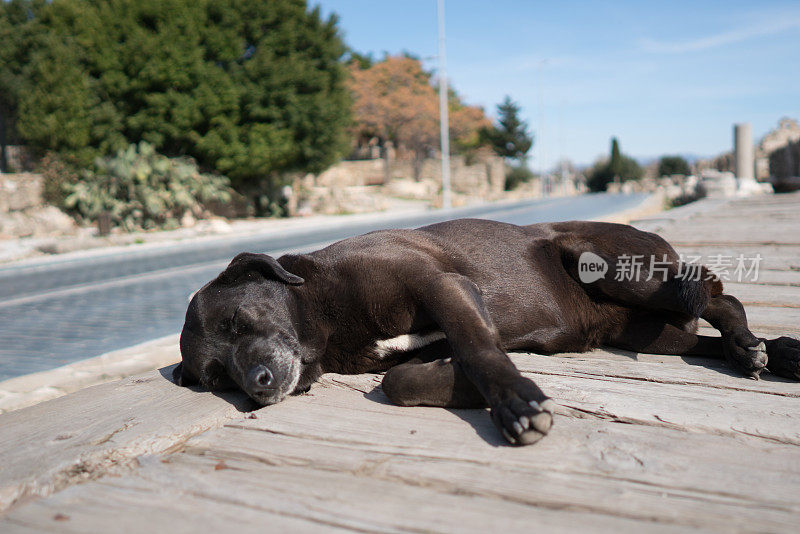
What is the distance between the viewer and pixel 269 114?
68.0 feet

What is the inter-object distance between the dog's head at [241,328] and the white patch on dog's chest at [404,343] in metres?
0.32

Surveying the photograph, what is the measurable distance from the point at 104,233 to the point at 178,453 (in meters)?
15.5

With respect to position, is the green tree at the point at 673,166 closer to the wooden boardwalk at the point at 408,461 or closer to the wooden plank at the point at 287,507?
the wooden boardwalk at the point at 408,461

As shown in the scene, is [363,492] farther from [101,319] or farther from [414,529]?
[101,319]

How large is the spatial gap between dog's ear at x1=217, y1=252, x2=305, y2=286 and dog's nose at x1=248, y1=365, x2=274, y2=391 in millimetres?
407

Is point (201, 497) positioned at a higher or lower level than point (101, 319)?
higher

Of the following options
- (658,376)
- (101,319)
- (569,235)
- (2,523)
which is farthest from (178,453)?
(101,319)

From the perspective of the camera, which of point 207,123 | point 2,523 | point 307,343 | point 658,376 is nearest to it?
point 2,523

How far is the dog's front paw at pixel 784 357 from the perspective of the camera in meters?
2.09

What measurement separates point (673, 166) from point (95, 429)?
51010 mm

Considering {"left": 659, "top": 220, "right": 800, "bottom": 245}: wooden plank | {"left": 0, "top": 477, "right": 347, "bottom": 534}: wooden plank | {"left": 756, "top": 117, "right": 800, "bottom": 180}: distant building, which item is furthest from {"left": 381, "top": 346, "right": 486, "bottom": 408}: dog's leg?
{"left": 756, "top": 117, "right": 800, "bottom": 180}: distant building

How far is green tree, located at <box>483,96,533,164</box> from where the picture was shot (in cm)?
5347

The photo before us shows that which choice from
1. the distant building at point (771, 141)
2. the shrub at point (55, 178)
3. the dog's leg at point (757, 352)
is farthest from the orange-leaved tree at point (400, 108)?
the dog's leg at point (757, 352)

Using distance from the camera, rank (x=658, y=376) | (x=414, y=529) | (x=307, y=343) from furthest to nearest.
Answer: (x=307, y=343) < (x=658, y=376) < (x=414, y=529)
